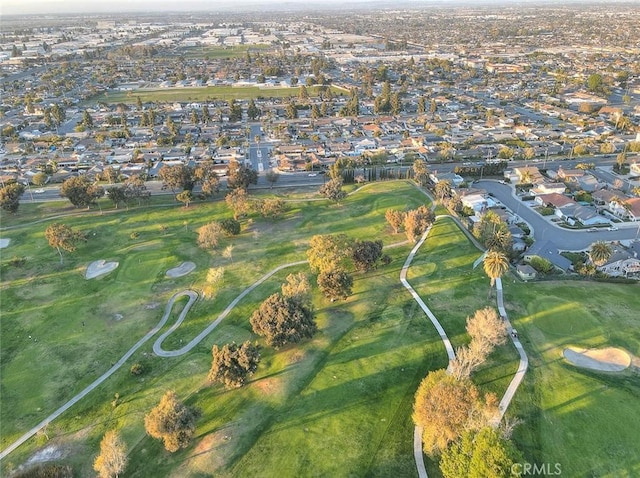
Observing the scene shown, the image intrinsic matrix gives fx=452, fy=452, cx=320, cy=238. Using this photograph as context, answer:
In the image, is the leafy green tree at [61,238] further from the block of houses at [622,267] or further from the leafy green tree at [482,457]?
the block of houses at [622,267]

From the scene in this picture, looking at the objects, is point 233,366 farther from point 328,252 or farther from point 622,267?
point 622,267

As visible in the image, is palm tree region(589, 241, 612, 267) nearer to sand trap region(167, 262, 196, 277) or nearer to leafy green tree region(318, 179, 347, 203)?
leafy green tree region(318, 179, 347, 203)

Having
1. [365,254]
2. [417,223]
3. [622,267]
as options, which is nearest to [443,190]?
[417,223]

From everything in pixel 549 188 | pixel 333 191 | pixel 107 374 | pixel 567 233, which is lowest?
pixel 567 233

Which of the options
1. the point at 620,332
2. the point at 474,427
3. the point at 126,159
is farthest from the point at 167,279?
the point at 126,159

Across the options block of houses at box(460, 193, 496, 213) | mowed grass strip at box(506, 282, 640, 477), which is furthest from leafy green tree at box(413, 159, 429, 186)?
mowed grass strip at box(506, 282, 640, 477)
